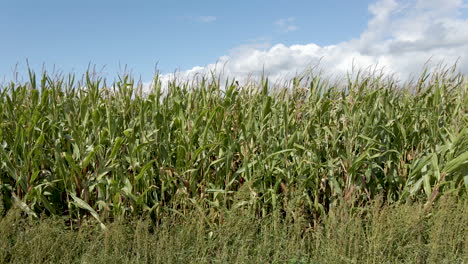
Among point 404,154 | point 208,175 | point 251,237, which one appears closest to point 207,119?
point 208,175

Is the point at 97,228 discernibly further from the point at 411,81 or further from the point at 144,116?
the point at 411,81

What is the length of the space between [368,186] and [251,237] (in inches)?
54.3

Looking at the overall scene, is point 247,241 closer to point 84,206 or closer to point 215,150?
point 215,150

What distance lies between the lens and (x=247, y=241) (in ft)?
12.0

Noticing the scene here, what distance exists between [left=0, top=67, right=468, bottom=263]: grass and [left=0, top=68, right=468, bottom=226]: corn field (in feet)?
0.05

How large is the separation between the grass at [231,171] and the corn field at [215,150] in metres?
0.02

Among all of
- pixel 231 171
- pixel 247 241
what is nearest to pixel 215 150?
pixel 231 171

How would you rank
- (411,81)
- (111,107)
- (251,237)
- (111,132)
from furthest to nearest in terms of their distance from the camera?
(411,81)
(111,107)
(111,132)
(251,237)

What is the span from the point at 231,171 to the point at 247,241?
0.87m

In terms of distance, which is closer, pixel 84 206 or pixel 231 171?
pixel 84 206

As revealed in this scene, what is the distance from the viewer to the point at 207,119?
14.2 ft

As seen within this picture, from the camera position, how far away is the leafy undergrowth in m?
3.54

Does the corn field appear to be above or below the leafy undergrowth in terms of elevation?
above

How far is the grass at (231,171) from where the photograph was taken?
3.69m
